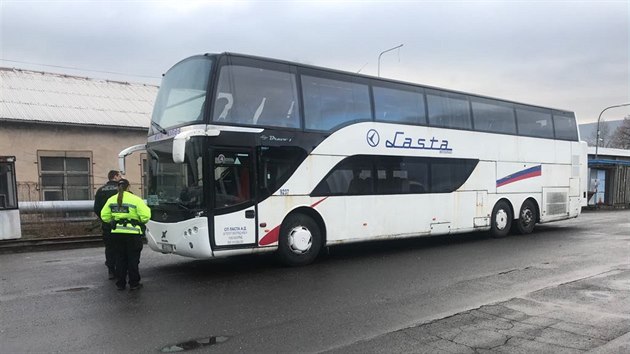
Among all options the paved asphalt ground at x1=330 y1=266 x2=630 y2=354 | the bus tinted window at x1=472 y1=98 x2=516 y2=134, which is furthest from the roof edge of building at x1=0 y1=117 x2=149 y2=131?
the paved asphalt ground at x1=330 y1=266 x2=630 y2=354

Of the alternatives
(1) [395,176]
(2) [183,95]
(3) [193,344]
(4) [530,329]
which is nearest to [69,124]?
(2) [183,95]

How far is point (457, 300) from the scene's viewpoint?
661 centimetres

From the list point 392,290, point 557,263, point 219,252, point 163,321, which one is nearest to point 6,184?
point 219,252

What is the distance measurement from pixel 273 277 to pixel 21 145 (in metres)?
15.6

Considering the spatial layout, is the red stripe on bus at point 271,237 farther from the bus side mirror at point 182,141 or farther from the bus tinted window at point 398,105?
the bus tinted window at point 398,105

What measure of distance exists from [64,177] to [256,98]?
A: 14.9 metres

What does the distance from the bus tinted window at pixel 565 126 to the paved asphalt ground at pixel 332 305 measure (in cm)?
576

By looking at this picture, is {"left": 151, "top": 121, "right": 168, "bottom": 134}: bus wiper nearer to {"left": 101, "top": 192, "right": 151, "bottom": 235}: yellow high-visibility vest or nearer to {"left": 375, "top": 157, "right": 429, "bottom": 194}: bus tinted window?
{"left": 101, "top": 192, "right": 151, "bottom": 235}: yellow high-visibility vest

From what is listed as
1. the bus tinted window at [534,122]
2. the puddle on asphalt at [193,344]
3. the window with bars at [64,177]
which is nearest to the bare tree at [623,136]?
A: the bus tinted window at [534,122]

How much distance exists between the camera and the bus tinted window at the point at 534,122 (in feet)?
46.1

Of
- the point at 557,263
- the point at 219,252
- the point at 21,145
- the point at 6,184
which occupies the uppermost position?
the point at 21,145

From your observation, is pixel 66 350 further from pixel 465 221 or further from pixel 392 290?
pixel 465 221

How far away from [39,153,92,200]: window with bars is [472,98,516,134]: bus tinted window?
1599 cm

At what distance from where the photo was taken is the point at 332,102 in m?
9.85
